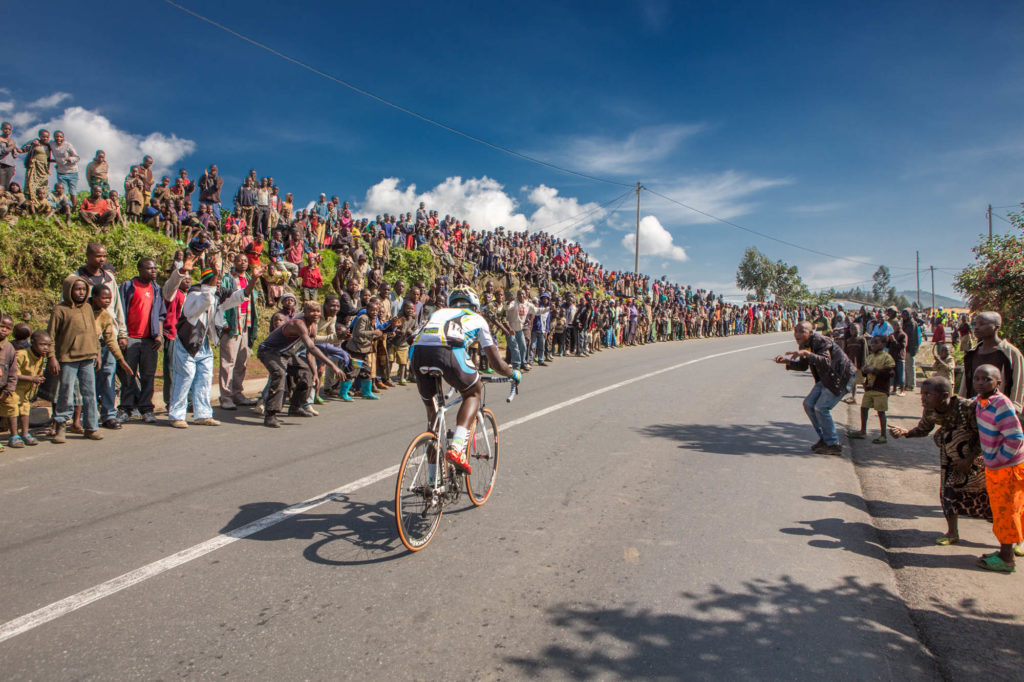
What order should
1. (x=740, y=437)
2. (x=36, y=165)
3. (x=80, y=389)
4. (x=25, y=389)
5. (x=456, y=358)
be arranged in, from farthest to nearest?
1. (x=36, y=165)
2. (x=740, y=437)
3. (x=80, y=389)
4. (x=25, y=389)
5. (x=456, y=358)

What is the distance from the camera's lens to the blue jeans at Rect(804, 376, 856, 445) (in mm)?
7520

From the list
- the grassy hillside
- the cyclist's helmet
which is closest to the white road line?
the cyclist's helmet

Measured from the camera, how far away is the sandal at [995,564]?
165 inches

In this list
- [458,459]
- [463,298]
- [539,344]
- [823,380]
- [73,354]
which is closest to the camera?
[458,459]

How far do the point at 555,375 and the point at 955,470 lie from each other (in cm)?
1009

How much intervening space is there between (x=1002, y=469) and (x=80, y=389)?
8510mm

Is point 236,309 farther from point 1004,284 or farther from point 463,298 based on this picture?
point 1004,284

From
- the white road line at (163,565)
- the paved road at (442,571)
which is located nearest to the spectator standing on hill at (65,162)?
the paved road at (442,571)

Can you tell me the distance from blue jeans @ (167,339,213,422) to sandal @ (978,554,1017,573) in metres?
7.95

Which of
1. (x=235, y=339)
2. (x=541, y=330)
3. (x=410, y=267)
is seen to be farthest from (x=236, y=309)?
(x=410, y=267)

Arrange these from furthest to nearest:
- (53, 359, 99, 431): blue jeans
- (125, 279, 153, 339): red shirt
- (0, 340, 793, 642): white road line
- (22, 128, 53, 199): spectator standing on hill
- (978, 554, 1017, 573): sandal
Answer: (22, 128, 53, 199): spectator standing on hill, (125, 279, 153, 339): red shirt, (53, 359, 99, 431): blue jeans, (978, 554, 1017, 573): sandal, (0, 340, 793, 642): white road line

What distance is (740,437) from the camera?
27.0ft

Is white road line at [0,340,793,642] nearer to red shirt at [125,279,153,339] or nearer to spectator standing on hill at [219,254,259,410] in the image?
red shirt at [125,279,153,339]

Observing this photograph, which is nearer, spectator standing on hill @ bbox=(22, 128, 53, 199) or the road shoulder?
the road shoulder
